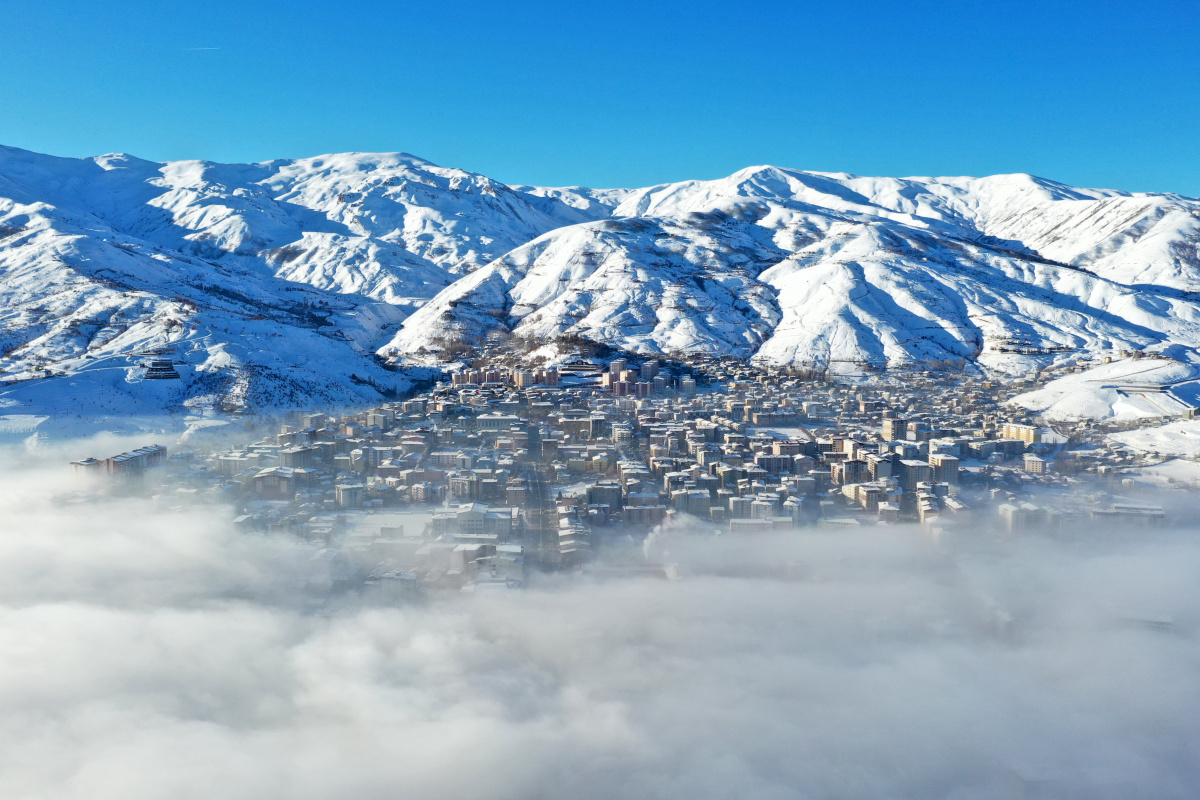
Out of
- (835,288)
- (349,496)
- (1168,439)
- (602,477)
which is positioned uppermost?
(835,288)

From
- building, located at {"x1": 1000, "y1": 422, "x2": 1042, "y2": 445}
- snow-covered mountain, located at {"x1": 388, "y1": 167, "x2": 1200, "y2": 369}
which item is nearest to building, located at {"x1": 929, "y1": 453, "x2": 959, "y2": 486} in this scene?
building, located at {"x1": 1000, "y1": 422, "x2": 1042, "y2": 445}

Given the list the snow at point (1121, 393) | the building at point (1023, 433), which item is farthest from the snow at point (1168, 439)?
the building at point (1023, 433)

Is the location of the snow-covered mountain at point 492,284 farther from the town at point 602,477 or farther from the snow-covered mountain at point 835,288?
the town at point 602,477

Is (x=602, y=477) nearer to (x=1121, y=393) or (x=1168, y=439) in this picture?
(x=1168, y=439)

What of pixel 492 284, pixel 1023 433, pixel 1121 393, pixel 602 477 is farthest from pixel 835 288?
pixel 602 477

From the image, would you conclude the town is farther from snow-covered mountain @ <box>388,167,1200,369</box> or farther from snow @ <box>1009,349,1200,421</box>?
snow-covered mountain @ <box>388,167,1200,369</box>

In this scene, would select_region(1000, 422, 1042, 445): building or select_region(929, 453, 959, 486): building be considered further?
select_region(1000, 422, 1042, 445): building

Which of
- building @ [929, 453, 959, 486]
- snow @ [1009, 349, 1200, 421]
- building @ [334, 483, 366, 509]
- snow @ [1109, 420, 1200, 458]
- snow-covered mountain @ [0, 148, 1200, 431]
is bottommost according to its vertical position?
building @ [334, 483, 366, 509]
